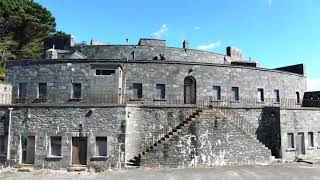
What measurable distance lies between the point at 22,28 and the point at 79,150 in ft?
95.0

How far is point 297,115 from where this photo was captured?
26.8 metres

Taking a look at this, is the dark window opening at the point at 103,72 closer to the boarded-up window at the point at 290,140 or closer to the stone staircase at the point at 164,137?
the stone staircase at the point at 164,137

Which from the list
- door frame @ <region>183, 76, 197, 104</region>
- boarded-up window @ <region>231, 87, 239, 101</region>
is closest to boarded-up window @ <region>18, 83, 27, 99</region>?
door frame @ <region>183, 76, 197, 104</region>

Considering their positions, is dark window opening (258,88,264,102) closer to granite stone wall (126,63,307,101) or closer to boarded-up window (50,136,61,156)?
granite stone wall (126,63,307,101)

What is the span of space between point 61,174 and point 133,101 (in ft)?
28.2

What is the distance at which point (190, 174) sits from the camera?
20.0m

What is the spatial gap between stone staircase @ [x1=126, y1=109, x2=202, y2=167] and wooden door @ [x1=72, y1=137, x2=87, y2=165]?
2915 mm

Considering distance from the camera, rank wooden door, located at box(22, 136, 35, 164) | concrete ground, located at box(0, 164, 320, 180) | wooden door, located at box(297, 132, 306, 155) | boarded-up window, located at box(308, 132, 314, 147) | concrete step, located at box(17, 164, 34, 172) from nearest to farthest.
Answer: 1. concrete ground, located at box(0, 164, 320, 180)
2. concrete step, located at box(17, 164, 34, 172)
3. wooden door, located at box(22, 136, 35, 164)
4. wooden door, located at box(297, 132, 306, 155)
5. boarded-up window, located at box(308, 132, 314, 147)

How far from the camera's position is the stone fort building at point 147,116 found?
22203 millimetres

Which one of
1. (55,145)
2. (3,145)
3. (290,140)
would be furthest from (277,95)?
(3,145)

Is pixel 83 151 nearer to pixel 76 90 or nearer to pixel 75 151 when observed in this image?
pixel 75 151

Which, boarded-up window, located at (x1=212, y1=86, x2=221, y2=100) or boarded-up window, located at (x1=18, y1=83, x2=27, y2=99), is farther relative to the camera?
boarded-up window, located at (x1=212, y1=86, x2=221, y2=100)

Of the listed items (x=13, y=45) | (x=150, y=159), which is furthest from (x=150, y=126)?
(x=13, y=45)

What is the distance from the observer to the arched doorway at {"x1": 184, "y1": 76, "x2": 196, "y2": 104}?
28406 millimetres
